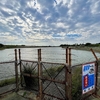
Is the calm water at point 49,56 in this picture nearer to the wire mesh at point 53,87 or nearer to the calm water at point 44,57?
the calm water at point 44,57

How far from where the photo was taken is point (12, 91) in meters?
4.95

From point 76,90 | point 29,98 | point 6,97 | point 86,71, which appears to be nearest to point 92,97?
point 76,90

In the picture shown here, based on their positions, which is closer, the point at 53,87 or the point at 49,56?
the point at 53,87

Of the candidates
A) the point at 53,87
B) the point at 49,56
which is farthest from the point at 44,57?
the point at 53,87

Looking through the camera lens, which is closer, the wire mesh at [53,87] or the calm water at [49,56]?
the wire mesh at [53,87]

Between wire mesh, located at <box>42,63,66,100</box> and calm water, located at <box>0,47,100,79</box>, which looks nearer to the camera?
wire mesh, located at <box>42,63,66,100</box>

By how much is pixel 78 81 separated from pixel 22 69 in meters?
2.61

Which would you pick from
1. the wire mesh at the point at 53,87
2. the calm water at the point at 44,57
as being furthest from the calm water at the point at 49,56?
the wire mesh at the point at 53,87

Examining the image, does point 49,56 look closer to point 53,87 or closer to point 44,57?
point 44,57

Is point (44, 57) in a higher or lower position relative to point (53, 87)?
higher

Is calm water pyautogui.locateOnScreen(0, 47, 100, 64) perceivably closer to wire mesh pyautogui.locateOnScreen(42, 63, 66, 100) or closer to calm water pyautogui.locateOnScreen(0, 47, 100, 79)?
calm water pyautogui.locateOnScreen(0, 47, 100, 79)

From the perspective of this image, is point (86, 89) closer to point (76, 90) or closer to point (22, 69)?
Answer: point (76, 90)

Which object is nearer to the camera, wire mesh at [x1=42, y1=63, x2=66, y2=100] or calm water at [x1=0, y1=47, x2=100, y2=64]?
wire mesh at [x1=42, y1=63, x2=66, y2=100]

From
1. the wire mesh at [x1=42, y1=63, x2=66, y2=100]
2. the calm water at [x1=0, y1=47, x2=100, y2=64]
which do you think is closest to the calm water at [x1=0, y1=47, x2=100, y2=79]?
the calm water at [x1=0, y1=47, x2=100, y2=64]
